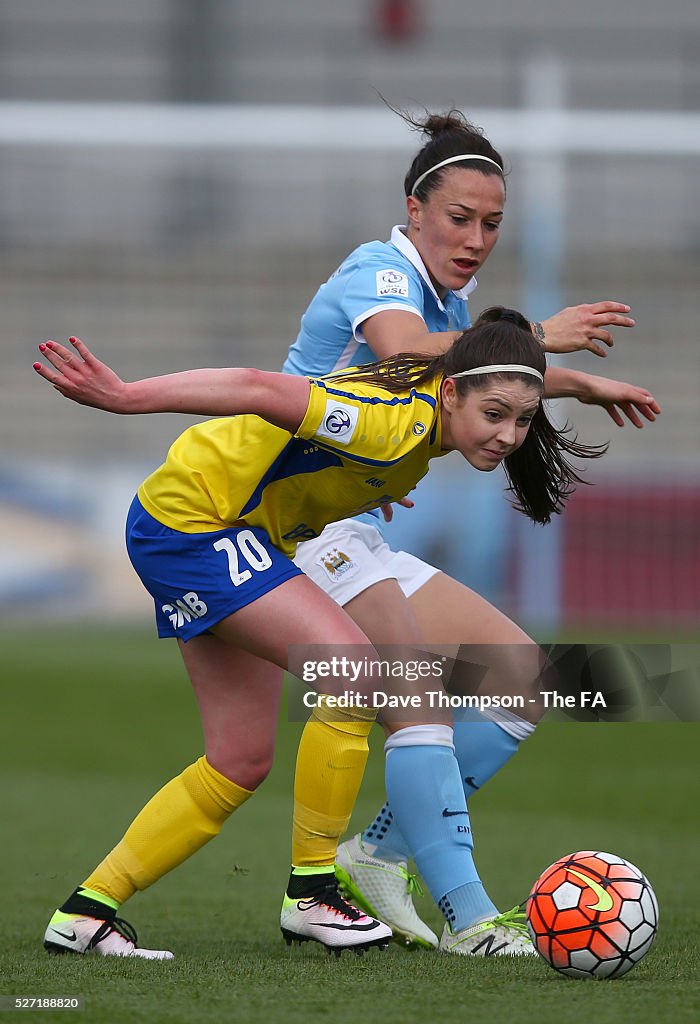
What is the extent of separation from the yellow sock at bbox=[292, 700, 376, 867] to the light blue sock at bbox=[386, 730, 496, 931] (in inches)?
6.5

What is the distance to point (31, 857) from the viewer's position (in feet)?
18.0

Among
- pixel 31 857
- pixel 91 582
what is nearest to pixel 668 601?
pixel 91 582

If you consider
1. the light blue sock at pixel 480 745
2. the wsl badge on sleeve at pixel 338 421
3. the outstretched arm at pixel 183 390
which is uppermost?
the outstretched arm at pixel 183 390

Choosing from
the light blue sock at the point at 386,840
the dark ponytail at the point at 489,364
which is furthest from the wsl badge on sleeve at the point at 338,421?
the light blue sock at the point at 386,840

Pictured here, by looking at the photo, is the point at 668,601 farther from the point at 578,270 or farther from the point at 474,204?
the point at 474,204

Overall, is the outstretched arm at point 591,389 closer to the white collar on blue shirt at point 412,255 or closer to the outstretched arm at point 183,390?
the white collar on blue shirt at point 412,255

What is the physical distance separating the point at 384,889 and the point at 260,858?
1.50 metres

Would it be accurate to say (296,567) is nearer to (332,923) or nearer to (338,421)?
(338,421)

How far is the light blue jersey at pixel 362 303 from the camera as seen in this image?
4.09 metres

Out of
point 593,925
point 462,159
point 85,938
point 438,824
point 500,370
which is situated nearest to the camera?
point 593,925

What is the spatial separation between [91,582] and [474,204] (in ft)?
31.7

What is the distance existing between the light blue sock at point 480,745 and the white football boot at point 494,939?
596 millimetres

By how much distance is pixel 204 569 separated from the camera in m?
3.73

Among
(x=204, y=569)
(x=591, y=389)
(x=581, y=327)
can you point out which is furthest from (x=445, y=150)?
(x=204, y=569)
